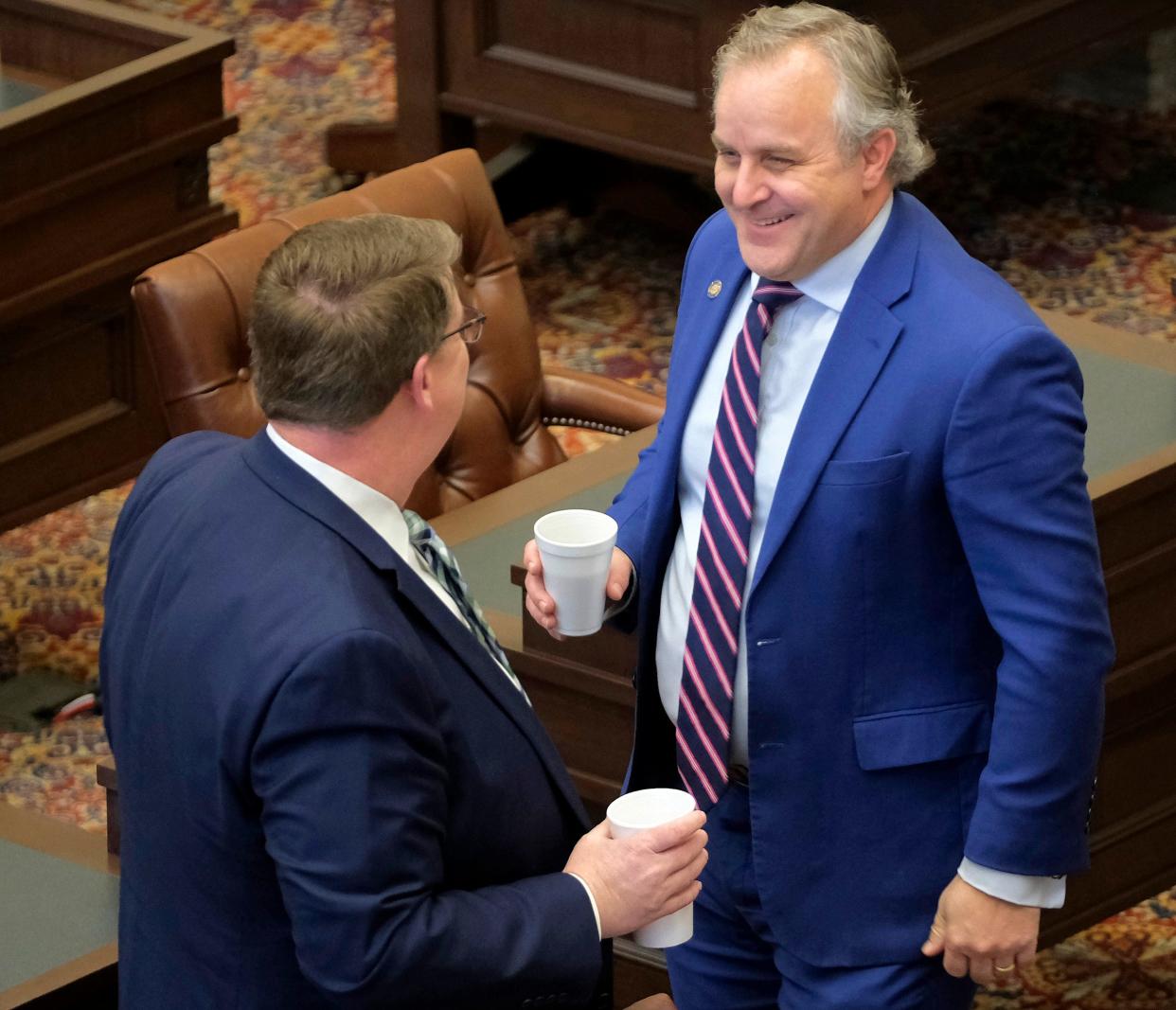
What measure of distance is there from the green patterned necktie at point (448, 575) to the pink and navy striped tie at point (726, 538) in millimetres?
305

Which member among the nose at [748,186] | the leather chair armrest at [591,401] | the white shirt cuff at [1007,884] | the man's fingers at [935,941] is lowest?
the leather chair armrest at [591,401]

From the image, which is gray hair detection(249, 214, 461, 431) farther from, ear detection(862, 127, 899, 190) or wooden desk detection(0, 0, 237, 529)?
wooden desk detection(0, 0, 237, 529)

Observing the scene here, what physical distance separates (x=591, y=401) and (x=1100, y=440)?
46.3 inches

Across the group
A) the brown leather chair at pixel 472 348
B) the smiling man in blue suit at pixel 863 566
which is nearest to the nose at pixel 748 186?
the smiling man in blue suit at pixel 863 566

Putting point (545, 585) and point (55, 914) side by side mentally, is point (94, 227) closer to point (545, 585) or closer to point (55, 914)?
point (55, 914)

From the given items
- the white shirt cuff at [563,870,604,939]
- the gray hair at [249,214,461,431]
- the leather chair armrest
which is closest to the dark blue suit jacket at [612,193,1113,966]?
the white shirt cuff at [563,870,604,939]

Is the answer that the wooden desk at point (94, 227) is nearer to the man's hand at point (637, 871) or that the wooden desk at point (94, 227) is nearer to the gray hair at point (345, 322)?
the gray hair at point (345, 322)

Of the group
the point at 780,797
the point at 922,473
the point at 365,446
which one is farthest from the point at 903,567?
the point at 365,446

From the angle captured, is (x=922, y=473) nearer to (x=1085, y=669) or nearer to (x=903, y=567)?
(x=903, y=567)

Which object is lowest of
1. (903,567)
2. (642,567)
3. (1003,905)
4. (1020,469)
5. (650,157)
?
(650,157)

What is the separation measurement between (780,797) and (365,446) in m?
0.74

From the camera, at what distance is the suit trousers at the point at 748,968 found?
248 cm

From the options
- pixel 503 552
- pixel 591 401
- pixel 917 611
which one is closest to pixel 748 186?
pixel 917 611

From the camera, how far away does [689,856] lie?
82.6 inches
